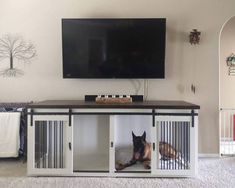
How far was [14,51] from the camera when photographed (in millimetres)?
3555

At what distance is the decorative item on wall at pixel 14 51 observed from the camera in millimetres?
3549

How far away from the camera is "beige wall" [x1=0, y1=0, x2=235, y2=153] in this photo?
352cm

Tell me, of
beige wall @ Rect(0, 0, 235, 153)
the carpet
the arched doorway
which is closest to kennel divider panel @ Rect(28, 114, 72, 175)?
the carpet

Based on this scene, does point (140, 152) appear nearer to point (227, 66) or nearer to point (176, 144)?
point (176, 144)

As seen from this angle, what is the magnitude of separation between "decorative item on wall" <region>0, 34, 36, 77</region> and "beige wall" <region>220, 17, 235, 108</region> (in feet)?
10.8

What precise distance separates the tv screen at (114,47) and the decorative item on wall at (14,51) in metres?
0.54

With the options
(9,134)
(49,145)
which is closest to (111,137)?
(49,145)

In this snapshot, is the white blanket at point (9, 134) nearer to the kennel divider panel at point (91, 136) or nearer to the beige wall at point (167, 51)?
the beige wall at point (167, 51)

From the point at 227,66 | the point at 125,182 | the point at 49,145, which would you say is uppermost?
the point at 227,66

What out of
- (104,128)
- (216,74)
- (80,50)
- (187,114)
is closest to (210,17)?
(216,74)

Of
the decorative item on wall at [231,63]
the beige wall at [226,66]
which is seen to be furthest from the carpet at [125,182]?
the decorative item on wall at [231,63]

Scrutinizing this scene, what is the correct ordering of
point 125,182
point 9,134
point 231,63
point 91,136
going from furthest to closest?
point 231,63, point 91,136, point 9,134, point 125,182

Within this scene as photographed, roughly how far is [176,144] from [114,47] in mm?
1423

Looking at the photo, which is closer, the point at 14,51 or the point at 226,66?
the point at 14,51
